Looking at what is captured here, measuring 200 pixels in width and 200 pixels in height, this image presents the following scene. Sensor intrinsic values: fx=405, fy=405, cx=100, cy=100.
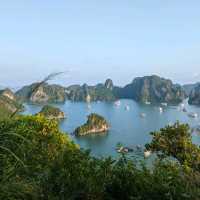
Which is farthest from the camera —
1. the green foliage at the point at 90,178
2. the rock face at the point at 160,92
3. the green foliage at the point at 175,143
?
the rock face at the point at 160,92

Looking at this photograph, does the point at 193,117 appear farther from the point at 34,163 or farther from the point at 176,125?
the point at 34,163

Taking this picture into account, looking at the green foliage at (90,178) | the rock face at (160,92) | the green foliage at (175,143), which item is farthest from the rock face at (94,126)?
the rock face at (160,92)

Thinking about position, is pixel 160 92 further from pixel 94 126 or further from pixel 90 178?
pixel 90 178

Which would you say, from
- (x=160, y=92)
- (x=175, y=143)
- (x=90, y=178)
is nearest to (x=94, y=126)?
(x=175, y=143)

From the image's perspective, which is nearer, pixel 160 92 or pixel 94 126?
pixel 94 126

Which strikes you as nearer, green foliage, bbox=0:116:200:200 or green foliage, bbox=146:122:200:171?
green foliage, bbox=0:116:200:200

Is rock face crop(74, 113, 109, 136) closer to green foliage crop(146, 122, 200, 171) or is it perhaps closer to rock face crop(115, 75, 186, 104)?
green foliage crop(146, 122, 200, 171)

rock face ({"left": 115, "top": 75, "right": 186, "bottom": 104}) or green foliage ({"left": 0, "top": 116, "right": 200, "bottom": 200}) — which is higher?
green foliage ({"left": 0, "top": 116, "right": 200, "bottom": 200})

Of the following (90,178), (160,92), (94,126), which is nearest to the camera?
(90,178)

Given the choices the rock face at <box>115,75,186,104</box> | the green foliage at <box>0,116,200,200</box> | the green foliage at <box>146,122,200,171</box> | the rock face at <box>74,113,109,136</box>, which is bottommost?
the rock face at <box>115,75,186,104</box>

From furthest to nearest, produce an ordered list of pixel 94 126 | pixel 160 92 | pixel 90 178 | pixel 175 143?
pixel 160 92, pixel 94 126, pixel 175 143, pixel 90 178

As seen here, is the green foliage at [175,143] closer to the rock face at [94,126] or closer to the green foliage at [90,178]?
the green foliage at [90,178]

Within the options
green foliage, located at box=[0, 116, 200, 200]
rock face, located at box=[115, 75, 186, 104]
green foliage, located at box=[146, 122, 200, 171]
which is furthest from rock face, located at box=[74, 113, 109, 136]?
rock face, located at box=[115, 75, 186, 104]
